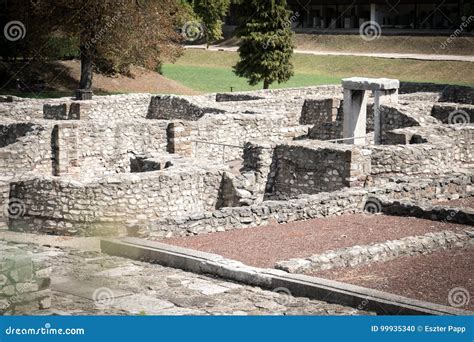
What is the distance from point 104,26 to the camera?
4000 cm

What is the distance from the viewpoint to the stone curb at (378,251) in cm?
1546

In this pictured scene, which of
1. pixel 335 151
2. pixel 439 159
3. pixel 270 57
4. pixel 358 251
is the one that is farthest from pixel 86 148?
pixel 270 57

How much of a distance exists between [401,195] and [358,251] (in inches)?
207

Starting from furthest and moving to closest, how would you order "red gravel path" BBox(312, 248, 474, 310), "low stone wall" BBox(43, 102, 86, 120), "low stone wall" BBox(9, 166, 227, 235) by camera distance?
"low stone wall" BBox(43, 102, 86, 120), "low stone wall" BBox(9, 166, 227, 235), "red gravel path" BBox(312, 248, 474, 310)

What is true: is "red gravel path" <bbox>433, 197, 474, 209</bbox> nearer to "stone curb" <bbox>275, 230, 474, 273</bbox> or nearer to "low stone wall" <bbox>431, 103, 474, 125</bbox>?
"stone curb" <bbox>275, 230, 474, 273</bbox>

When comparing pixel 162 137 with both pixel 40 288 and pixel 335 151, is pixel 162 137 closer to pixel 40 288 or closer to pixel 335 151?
pixel 335 151

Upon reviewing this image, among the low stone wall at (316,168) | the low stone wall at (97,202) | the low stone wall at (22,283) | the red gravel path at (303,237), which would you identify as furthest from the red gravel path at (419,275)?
the low stone wall at (316,168)

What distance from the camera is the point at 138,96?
114 feet
